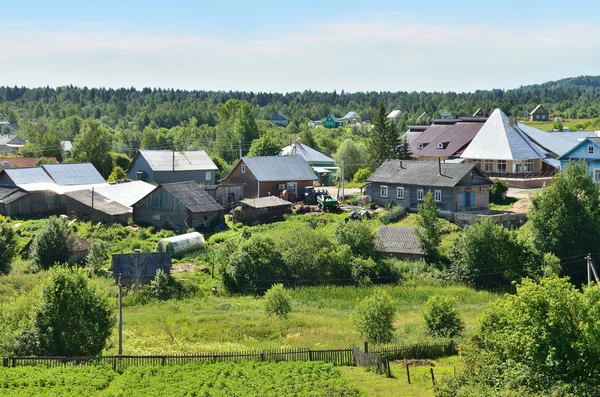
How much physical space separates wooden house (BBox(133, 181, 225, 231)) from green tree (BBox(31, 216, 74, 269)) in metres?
9.17

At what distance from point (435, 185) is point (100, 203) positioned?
73.2 feet

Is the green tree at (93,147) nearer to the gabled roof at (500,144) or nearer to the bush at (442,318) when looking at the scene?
the gabled roof at (500,144)

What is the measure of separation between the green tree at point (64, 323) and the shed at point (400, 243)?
19244mm

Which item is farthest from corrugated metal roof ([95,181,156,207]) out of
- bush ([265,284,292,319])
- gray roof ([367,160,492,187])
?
bush ([265,284,292,319])

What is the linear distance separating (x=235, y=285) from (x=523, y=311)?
20967 mm

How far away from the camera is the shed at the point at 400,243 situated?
1626 inches

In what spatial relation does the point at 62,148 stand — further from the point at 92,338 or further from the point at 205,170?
the point at 92,338

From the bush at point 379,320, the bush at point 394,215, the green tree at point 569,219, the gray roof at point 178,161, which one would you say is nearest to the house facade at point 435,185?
the bush at point 394,215

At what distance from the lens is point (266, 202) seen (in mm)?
50969

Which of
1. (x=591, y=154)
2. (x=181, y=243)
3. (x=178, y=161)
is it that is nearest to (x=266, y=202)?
(x=181, y=243)

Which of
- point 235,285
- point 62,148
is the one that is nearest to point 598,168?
point 235,285

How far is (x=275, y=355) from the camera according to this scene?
84.1 feet

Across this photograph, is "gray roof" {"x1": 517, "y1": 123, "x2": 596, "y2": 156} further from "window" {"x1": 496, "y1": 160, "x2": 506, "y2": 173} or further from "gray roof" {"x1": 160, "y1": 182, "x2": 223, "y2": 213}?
"gray roof" {"x1": 160, "y1": 182, "x2": 223, "y2": 213}

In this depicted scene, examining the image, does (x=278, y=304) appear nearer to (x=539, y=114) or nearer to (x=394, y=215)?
(x=394, y=215)
